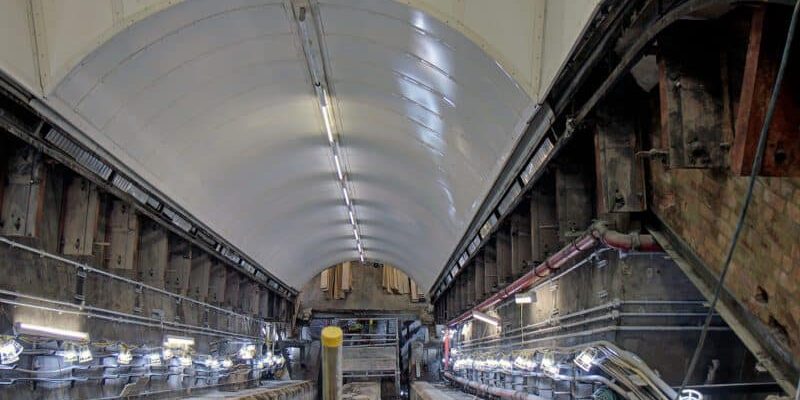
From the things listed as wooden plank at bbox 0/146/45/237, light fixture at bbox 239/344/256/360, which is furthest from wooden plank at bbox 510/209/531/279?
light fixture at bbox 239/344/256/360

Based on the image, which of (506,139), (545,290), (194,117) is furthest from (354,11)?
(545,290)

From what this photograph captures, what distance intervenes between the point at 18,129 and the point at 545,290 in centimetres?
648

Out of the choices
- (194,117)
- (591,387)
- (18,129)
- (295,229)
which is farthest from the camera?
(295,229)

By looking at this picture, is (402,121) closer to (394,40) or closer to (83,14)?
(394,40)

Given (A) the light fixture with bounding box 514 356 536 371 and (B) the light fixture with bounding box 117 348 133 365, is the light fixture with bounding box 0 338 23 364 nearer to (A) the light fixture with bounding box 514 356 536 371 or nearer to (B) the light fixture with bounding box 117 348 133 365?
(B) the light fixture with bounding box 117 348 133 365

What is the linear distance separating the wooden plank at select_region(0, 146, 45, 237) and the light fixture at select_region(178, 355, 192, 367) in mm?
5887

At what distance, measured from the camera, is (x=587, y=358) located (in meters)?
6.45

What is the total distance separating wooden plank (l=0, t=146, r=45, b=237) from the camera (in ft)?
27.2

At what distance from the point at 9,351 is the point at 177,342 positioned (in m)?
6.44

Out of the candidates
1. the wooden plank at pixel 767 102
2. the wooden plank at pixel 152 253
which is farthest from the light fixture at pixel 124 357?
the wooden plank at pixel 767 102

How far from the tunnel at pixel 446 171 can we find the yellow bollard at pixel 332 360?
20 mm

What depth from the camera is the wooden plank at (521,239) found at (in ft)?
36.4

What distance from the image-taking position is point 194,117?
1084 cm

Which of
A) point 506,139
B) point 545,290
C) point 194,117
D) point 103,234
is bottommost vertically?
point 545,290
